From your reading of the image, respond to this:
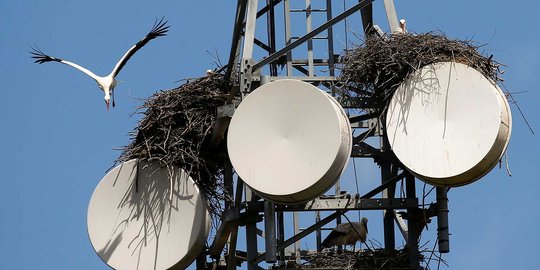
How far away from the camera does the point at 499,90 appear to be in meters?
23.4

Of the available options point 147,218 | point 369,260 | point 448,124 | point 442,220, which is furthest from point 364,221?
point 448,124

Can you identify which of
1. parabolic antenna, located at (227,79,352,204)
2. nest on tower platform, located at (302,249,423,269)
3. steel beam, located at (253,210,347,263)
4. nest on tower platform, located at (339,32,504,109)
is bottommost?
nest on tower platform, located at (302,249,423,269)

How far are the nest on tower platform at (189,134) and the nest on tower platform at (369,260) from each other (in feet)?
7.25

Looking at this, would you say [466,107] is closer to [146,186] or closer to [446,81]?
[446,81]

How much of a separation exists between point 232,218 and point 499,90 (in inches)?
168

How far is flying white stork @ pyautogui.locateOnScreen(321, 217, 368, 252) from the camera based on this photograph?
25.9 meters

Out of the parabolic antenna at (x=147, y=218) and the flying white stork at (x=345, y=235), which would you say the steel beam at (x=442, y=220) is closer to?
the flying white stork at (x=345, y=235)

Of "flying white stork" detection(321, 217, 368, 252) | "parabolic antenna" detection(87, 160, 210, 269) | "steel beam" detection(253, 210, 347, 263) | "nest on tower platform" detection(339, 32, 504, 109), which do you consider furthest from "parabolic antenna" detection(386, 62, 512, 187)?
"parabolic antenna" detection(87, 160, 210, 269)

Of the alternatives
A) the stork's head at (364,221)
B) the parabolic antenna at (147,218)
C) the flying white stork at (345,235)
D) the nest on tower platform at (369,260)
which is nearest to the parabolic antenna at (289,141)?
the nest on tower platform at (369,260)

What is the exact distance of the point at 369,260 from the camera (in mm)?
24562

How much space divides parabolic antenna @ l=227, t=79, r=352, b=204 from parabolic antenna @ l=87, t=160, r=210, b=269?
8.19 ft

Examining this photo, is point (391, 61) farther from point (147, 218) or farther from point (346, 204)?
point (147, 218)

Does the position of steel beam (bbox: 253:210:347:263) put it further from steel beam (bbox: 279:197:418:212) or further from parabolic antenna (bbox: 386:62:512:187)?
parabolic antenna (bbox: 386:62:512:187)

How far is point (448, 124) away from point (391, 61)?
1.19 meters
